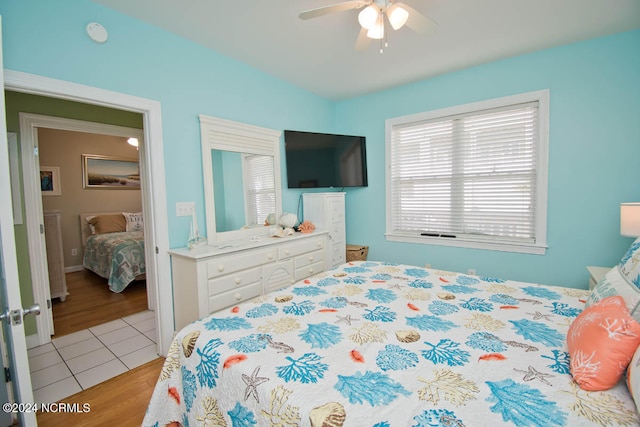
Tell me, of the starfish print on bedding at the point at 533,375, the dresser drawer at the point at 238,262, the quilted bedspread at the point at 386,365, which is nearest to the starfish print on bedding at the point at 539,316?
the quilted bedspread at the point at 386,365

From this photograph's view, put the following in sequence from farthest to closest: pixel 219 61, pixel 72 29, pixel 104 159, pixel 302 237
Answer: pixel 104 159, pixel 302 237, pixel 219 61, pixel 72 29

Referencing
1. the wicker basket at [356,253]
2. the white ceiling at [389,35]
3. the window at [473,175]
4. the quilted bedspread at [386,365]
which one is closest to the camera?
the quilted bedspread at [386,365]

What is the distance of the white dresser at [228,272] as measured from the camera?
2180 millimetres

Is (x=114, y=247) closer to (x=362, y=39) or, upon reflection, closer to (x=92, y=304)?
(x=92, y=304)

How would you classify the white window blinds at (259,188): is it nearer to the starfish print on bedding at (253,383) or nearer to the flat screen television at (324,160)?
the flat screen television at (324,160)

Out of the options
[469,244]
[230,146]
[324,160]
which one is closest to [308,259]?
[324,160]

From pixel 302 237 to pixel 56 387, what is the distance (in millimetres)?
2192

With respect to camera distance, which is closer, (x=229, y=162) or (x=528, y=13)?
(x=528, y=13)

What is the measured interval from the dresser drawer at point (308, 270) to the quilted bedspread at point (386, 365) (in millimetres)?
1201

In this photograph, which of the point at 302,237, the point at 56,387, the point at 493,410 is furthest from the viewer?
the point at 302,237

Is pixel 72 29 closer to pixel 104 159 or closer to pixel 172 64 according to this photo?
pixel 172 64

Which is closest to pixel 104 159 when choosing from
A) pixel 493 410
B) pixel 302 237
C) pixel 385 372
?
pixel 302 237

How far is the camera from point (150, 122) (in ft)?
7.30

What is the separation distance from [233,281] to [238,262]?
6.3 inches
